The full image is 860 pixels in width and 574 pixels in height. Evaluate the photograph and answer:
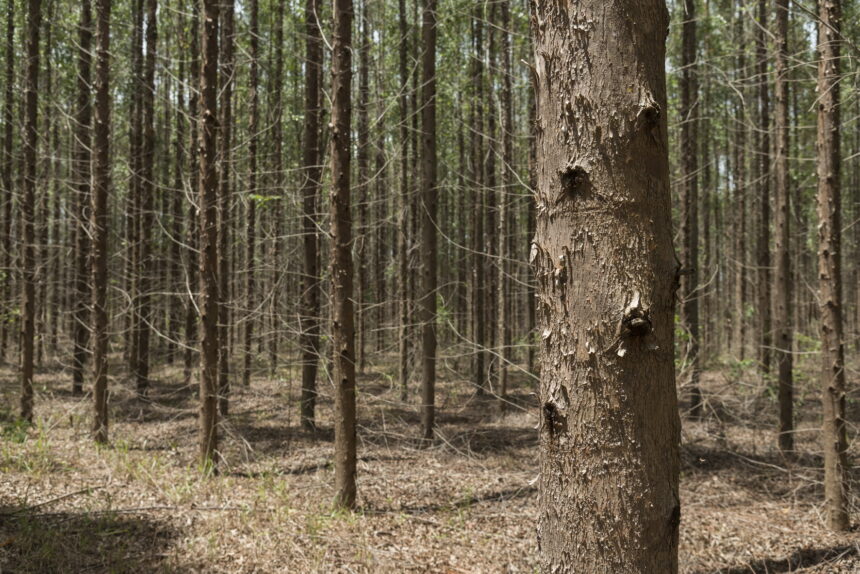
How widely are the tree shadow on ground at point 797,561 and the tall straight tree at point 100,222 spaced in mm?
8788

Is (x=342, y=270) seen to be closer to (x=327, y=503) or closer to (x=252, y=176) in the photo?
(x=327, y=503)

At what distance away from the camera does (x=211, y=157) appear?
305 inches

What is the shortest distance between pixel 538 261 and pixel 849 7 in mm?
14533

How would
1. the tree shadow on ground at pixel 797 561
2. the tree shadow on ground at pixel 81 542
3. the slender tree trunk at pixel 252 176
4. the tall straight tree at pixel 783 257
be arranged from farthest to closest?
1. the slender tree trunk at pixel 252 176
2. the tall straight tree at pixel 783 257
3. the tree shadow on ground at pixel 797 561
4. the tree shadow on ground at pixel 81 542

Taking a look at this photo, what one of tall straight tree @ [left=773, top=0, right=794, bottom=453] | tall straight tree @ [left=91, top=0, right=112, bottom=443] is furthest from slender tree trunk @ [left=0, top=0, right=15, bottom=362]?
tall straight tree @ [left=773, top=0, right=794, bottom=453]

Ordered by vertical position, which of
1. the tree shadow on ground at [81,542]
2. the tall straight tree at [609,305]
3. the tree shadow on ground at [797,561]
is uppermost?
the tall straight tree at [609,305]

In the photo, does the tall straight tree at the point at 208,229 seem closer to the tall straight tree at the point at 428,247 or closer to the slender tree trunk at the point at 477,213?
the tall straight tree at the point at 428,247

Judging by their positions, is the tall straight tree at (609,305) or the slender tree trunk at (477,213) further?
the slender tree trunk at (477,213)

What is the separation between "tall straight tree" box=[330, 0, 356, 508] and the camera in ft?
21.0

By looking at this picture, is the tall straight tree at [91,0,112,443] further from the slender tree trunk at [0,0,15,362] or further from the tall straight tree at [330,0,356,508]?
the tall straight tree at [330,0,356,508]

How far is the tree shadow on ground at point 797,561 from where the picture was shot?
5629 millimetres

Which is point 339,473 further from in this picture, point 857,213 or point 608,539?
point 857,213

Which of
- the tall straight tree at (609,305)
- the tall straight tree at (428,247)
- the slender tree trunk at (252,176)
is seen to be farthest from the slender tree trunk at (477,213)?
the tall straight tree at (609,305)

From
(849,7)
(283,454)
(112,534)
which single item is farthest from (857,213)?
(112,534)
